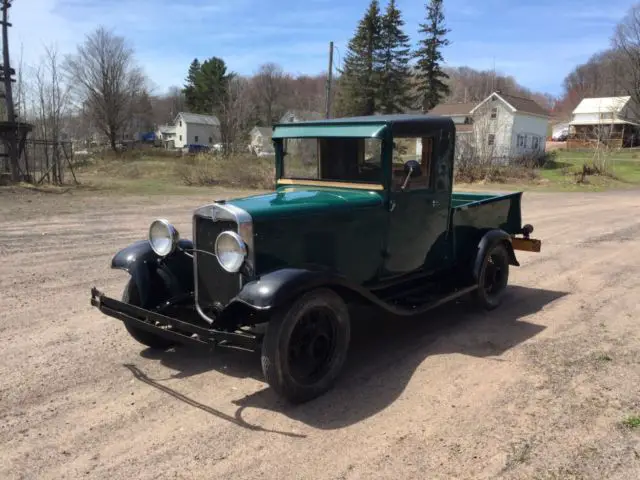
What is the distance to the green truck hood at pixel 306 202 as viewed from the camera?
13.2 feet

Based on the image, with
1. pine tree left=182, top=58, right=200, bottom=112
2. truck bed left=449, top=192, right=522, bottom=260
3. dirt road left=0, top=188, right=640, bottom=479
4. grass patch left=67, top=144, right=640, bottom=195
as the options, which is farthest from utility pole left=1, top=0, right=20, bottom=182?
pine tree left=182, top=58, right=200, bottom=112

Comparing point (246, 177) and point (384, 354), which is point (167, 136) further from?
point (384, 354)

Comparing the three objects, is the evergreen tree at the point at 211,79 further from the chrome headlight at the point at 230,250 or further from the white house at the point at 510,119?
the chrome headlight at the point at 230,250

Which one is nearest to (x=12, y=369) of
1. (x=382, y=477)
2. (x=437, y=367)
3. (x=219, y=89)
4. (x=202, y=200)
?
(x=382, y=477)

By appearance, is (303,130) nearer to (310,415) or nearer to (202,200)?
(310,415)

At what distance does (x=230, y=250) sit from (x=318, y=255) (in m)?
0.79

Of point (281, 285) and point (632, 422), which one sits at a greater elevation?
point (281, 285)

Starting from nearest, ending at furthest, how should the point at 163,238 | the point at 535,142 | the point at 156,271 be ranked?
the point at 163,238, the point at 156,271, the point at 535,142

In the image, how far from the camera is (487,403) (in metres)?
3.78

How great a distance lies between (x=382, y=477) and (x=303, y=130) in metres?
3.31

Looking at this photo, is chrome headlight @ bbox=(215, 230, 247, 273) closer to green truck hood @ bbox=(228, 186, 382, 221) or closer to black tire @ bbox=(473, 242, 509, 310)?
green truck hood @ bbox=(228, 186, 382, 221)

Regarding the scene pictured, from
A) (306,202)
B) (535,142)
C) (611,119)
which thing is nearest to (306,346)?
(306,202)

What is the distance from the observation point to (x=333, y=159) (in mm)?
5020

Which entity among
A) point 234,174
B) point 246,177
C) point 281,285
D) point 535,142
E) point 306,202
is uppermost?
point 535,142
